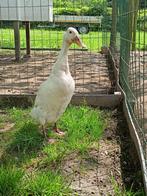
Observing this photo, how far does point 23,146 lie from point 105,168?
2.75 ft

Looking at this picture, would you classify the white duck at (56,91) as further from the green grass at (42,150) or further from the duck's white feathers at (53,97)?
the green grass at (42,150)

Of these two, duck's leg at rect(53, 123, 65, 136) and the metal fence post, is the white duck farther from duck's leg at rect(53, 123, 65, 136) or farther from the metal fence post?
the metal fence post

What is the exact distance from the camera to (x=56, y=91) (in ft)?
12.3

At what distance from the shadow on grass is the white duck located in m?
0.15

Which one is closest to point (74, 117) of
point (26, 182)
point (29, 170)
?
point (29, 170)

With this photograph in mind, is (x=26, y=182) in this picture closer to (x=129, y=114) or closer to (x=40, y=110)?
(x=40, y=110)

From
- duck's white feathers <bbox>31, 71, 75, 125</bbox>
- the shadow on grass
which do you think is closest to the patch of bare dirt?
the shadow on grass

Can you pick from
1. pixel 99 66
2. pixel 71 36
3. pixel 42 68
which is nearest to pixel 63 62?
pixel 71 36

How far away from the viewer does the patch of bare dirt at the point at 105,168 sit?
9.55ft

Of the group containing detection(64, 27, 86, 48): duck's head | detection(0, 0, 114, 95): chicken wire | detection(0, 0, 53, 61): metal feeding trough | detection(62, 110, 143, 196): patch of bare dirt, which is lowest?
detection(62, 110, 143, 196): patch of bare dirt

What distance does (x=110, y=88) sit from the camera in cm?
567

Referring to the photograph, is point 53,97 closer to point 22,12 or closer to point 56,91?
point 56,91

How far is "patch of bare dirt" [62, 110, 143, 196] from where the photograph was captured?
9.55 feet

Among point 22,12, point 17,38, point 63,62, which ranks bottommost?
point 63,62
